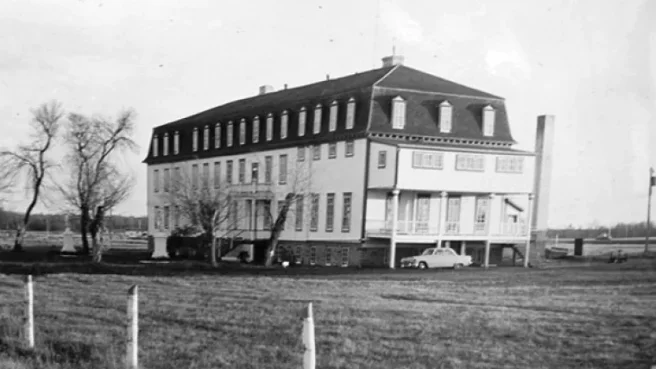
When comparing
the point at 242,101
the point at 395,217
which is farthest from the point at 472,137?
the point at 242,101

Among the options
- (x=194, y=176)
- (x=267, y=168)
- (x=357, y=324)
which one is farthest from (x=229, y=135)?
(x=357, y=324)

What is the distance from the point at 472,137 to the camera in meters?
35.1

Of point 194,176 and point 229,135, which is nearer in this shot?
point 194,176

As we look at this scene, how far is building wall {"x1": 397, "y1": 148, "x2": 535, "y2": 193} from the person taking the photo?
3181 centimetres

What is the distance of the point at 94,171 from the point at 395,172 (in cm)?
1398

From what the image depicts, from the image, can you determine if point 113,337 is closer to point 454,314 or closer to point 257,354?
point 257,354

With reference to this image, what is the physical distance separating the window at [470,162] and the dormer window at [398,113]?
3147mm

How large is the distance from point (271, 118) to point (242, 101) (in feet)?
17.1

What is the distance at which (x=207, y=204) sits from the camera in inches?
1316

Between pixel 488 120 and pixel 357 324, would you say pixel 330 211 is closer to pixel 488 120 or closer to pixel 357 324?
pixel 488 120

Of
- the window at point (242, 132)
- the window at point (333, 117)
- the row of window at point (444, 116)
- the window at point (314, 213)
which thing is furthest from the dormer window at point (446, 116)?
the window at point (242, 132)

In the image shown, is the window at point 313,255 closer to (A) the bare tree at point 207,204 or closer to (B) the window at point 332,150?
(A) the bare tree at point 207,204

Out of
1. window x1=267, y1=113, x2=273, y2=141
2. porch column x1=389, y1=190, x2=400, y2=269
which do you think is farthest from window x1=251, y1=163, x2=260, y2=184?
porch column x1=389, y1=190, x2=400, y2=269

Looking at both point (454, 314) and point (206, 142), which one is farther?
point (206, 142)
